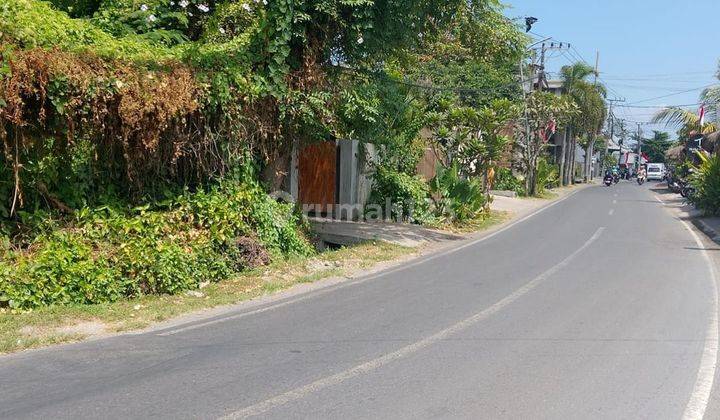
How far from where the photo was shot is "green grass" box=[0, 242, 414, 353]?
24.2 feet

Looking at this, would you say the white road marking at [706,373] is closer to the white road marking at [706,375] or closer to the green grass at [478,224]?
the white road marking at [706,375]

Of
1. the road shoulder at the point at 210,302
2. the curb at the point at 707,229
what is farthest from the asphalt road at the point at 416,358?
the curb at the point at 707,229

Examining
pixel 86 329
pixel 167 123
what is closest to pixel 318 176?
pixel 167 123

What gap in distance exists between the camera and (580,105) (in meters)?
49.6

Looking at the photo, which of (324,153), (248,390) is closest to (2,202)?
(248,390)

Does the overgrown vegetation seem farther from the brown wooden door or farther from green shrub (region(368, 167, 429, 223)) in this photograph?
green shrub (region(368, 167, 429, 223))

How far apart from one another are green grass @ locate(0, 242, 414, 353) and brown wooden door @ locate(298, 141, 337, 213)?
4.28 meters

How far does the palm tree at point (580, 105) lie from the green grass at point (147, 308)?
39089 mm

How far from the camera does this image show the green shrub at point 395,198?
60.7 feet

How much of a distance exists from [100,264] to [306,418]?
532cm

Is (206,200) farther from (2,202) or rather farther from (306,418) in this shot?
(306,418)

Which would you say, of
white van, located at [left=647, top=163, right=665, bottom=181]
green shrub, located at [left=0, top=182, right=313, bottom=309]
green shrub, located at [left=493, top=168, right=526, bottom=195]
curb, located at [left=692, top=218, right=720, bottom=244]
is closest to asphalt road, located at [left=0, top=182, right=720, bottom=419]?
green shrub, located at [left=0, top=182, right=313, bottom=309]

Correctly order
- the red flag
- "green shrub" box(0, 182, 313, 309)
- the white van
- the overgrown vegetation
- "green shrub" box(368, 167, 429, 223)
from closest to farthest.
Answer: "green shrub" box(0, 182, 313, 309) → the overgrown vegetation → "green shrub" box(368, 167, 429, 223) → the red flag → the white van

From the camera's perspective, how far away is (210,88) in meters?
10.9
